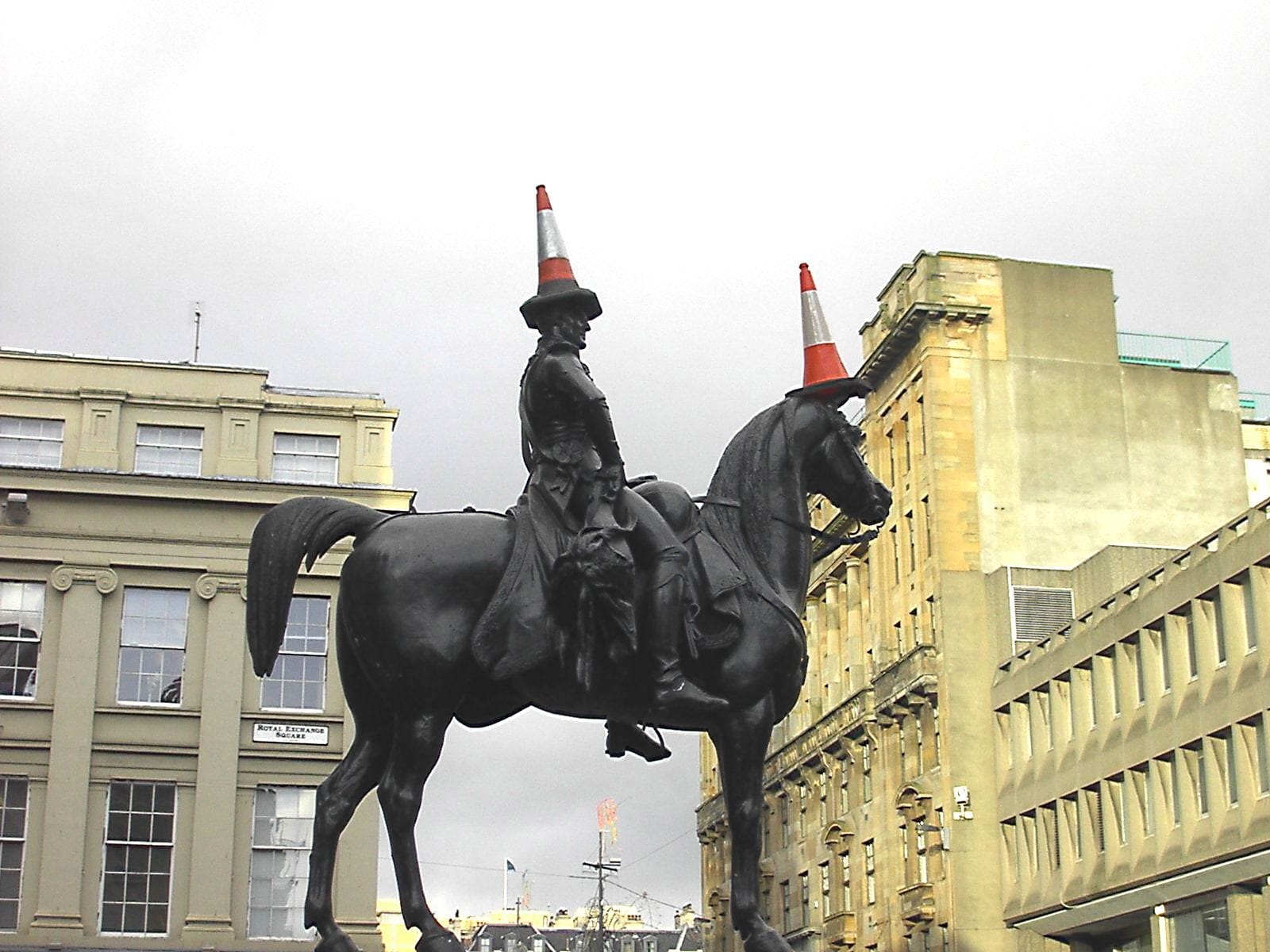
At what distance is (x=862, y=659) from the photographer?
7762 centimetres

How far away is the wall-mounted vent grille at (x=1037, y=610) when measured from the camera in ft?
216

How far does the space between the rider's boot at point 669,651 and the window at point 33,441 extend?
39669 mm

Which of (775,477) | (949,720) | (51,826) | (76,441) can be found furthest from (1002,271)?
(775,477)

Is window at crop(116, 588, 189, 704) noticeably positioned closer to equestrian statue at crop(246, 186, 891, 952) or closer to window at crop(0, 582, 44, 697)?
window at crop(0, 582, 44, 697)

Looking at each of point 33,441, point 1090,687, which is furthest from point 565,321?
point 1090,687

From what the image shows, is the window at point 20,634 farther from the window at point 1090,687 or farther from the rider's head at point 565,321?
the rider's head at point 565,321

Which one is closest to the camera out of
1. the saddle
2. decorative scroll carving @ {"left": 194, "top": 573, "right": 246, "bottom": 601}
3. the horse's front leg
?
the saddle

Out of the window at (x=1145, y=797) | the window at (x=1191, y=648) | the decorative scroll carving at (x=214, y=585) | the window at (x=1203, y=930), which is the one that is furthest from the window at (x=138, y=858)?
the window at (x=1145, y=797)

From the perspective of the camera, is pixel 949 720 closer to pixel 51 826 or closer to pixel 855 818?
pixel 855 818

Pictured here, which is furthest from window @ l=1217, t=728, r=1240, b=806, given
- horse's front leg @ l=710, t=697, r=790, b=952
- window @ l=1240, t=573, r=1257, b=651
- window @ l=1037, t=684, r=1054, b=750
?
horse's front leg @ l=710, t=697, r=790, b=952

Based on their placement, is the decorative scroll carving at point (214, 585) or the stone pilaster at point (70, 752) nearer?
the stone pilaster at point (70, 752)

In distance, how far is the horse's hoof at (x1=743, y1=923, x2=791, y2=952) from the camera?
384 inches

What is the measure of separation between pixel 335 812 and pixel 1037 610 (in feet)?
192

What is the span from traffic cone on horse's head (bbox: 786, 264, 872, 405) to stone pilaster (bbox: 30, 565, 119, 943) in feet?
117
